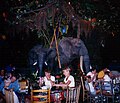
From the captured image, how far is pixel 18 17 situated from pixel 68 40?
1.71m

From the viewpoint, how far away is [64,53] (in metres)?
8.95

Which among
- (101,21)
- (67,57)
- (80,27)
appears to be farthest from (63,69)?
(101,21)

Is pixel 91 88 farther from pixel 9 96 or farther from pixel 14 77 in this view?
pixel 9 96

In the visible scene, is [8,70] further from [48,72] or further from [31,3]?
[31,3]

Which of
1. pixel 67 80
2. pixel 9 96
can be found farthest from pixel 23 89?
pixel 9 96

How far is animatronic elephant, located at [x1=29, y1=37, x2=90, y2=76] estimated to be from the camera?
348 inches

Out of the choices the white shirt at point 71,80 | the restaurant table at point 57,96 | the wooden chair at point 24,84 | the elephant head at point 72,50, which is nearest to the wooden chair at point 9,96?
the restaurant table at point 57,96

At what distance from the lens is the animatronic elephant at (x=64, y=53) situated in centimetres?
884

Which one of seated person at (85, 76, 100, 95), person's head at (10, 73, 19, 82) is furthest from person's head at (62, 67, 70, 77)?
person's head at (10, 73, 19, 82)

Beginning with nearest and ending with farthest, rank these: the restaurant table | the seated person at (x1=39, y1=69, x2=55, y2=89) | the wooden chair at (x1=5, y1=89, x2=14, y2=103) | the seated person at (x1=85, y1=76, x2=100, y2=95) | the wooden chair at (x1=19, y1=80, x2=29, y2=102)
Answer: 1. the wooden chair at (x1=5, y1=89, x2=14, y2=103)
2. the restaurant table
3. the wooden chair at (x1=19, y1=80, x2=29, y2=102)
4. the seated person at (x1=85, y1=76, x2=100, y2=95)
5. the seated person at (x1=39, y1=69, x2=55, y2=89)

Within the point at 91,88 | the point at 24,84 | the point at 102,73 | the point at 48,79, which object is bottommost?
the point at 91,88

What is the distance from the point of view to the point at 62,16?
884 cm

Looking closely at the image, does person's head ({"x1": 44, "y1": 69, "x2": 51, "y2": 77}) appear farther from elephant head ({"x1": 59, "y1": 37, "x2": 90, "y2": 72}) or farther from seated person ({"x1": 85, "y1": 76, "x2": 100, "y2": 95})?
seated person ({"x1": 85, "y1": 76, "x2": 100, "y2": 95})

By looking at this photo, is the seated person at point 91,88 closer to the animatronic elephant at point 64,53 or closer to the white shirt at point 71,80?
the white shirt at point 71,80
